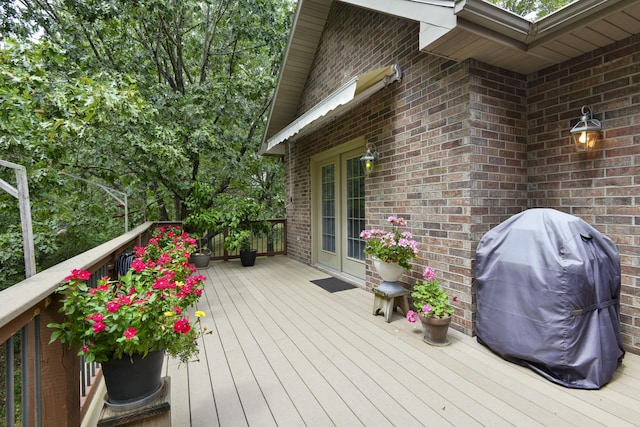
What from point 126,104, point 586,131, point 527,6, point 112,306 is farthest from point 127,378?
point 527,6

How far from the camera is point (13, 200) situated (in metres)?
5.07

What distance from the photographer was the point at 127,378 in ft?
4.57

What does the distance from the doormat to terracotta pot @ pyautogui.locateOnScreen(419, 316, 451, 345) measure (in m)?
1.87

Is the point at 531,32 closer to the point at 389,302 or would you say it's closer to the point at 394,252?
the point at 394,252

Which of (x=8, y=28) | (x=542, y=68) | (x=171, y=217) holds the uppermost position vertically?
(x=8, y=28)

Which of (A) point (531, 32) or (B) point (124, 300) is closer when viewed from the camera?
(B) point (124, 300)

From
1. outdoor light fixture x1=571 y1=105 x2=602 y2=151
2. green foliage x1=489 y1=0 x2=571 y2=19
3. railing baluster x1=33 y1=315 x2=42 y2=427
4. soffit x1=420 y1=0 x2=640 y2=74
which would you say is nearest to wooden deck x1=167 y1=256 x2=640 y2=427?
railing baluster x1=33 y1=315 x2=42 y2=427

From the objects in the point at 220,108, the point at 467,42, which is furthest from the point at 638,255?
the point at 220,108

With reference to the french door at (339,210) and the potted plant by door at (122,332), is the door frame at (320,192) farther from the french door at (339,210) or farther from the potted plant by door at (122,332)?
the potted plant by door at (122,332)

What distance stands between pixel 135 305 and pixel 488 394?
7.13 feet

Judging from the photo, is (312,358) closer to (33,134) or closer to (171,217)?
(33,134)

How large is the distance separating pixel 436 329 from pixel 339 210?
2.96 m

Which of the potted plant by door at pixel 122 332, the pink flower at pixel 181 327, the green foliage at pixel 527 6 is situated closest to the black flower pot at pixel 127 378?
the potted plant by door at pixel 122 332

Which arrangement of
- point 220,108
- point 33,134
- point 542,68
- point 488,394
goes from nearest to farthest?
point 488,394
point 542,68
point 33,134
point 220,108
